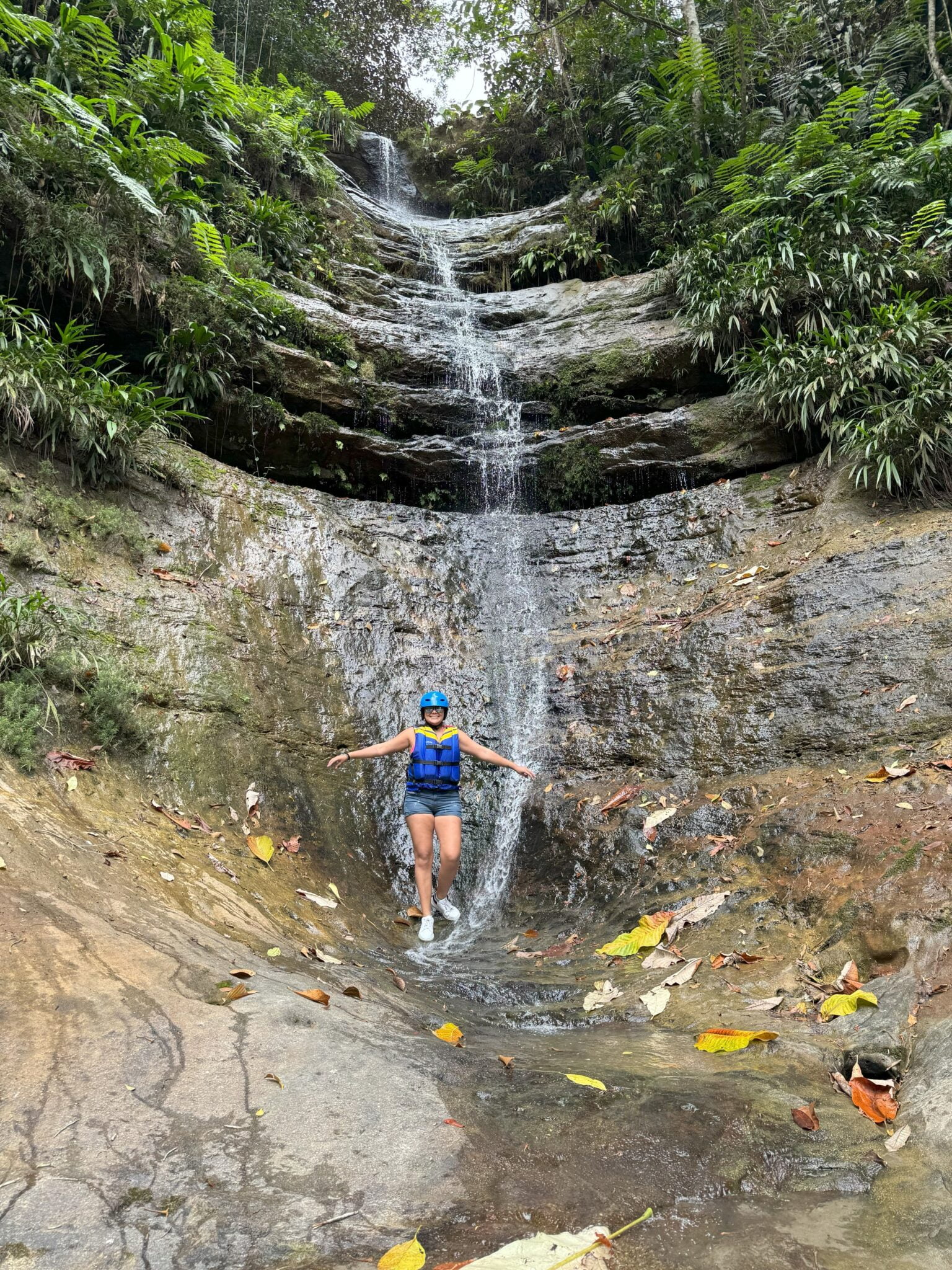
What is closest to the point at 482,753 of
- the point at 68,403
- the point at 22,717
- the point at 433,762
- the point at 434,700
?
the point at 433,762

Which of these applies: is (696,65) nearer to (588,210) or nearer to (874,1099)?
(588,210)

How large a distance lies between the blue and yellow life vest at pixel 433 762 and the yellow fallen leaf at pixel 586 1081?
2.79 m

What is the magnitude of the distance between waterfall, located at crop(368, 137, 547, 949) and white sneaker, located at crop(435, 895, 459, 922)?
0.27 ft

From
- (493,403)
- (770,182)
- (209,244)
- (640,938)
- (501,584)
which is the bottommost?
(640,938)

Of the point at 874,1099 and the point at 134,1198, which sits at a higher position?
the point at 134,1198

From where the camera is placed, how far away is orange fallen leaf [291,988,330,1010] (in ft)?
9.66

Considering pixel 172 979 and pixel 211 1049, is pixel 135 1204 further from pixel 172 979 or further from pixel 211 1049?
pixel 172 979

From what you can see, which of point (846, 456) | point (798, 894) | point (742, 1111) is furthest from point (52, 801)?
point (846, 456)

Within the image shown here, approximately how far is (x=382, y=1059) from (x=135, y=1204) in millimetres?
1017

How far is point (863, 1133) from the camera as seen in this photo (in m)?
2.29

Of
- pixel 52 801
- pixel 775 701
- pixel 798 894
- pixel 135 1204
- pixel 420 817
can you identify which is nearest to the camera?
pixel 135 1204

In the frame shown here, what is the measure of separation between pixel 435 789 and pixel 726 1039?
2790 mm

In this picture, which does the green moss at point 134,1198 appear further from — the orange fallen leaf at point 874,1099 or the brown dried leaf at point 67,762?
the brown dried leaf at point 67,762

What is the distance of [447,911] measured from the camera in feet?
17.7
